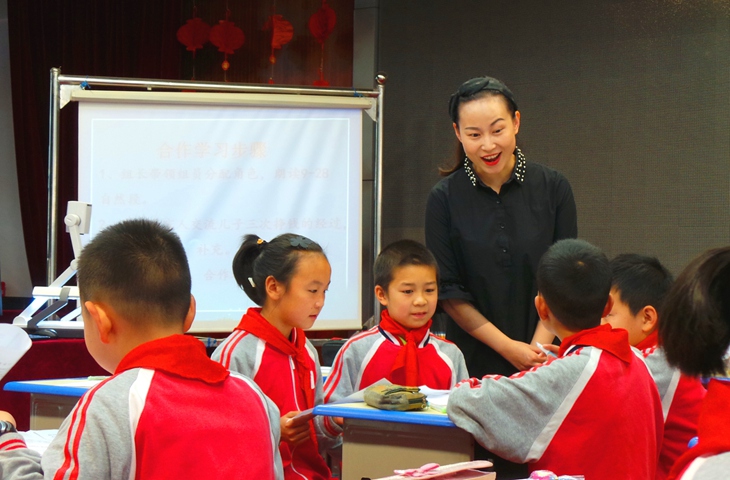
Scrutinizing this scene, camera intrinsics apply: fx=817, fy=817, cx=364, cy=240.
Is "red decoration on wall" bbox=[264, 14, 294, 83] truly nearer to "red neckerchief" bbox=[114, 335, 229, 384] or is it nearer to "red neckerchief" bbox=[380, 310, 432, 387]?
"red neckerchief" bbox=[380, 310, 432, 387]

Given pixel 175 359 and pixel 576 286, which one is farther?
pixel 576 286

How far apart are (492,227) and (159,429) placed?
1503 millimetres

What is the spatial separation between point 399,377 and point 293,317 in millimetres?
400

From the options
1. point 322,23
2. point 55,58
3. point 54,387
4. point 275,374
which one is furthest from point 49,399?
point 55,58

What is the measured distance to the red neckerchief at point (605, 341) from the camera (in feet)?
5.93

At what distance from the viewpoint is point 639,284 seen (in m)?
2.36

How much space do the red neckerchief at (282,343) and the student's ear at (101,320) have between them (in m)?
0.93

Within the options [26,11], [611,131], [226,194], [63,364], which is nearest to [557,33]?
[611,131]

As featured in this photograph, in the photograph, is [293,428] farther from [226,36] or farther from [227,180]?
[226,36]

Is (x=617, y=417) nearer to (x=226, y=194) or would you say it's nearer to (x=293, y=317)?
(x=293, y=317)

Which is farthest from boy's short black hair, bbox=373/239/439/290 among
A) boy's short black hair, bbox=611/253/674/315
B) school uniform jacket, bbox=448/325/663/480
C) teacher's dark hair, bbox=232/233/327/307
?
school uniform jacket, bbox=448/325/663/480

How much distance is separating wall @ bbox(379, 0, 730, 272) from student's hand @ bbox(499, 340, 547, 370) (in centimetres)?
180

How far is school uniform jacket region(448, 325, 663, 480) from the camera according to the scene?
68.6 inches

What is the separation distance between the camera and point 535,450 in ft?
5.76
